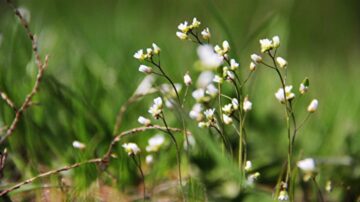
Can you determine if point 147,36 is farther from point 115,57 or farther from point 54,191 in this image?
point 54,191

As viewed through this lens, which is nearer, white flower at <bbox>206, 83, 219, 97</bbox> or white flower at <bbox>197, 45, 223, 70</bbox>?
white flower at <bbox>197, 45, 223, 70</bbox>

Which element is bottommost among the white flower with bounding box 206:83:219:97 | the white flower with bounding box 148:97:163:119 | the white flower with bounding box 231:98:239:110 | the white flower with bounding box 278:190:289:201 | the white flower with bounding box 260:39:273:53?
the white flower with bounding box 278:190:289:201

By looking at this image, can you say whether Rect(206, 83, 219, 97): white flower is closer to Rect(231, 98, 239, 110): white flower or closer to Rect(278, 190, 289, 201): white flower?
Rect(231, 98, 239, 110): white flower

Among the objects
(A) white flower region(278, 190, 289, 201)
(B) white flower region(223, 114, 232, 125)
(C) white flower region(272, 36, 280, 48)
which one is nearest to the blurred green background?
(A) white flower region(278, 190, 289, 201)

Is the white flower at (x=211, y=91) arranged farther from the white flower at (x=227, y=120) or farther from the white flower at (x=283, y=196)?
the white flower at (x=283, y=196)

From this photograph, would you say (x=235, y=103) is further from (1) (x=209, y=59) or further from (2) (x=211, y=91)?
(1) (x=209, y=59)

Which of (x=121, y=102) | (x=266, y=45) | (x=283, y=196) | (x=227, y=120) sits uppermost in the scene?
(x=121, y=102)

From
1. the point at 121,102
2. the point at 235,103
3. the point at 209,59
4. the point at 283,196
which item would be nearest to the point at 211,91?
the point at 235,103

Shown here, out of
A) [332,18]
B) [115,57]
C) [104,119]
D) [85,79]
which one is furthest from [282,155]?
[332,18]

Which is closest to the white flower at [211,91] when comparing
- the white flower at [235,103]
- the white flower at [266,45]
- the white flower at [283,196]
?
the white flower at [235,103]

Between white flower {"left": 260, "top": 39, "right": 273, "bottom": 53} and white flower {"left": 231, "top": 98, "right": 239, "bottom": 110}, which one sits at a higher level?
white flower {"left": 260, "top": 39, "right": 273, "bottom": 53}

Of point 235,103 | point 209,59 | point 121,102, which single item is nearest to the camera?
point 209,59
